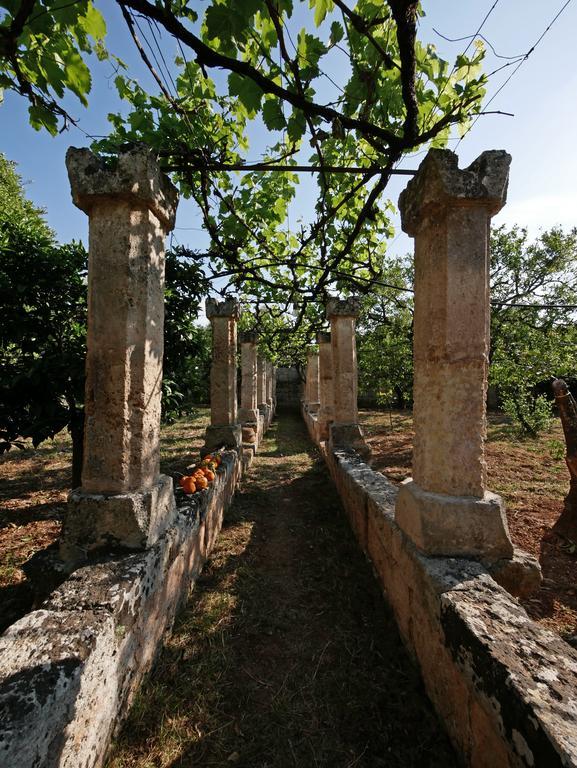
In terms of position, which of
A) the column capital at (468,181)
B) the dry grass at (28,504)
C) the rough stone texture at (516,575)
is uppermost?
the column capital at (468,181)

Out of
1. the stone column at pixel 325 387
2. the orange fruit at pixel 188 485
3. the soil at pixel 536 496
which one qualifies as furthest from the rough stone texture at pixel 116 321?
the stone column at pixel 325 387

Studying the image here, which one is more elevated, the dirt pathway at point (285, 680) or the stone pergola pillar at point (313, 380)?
the stone pergola pillar at point (313, 380)

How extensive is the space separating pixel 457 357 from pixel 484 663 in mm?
1425

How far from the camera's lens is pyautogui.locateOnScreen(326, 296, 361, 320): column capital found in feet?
18.9

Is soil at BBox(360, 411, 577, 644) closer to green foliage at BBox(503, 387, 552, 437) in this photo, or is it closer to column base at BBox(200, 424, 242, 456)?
green foliage at BBox(503, 387, 552, 437)

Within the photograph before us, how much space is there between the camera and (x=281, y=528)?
4336 millimetres

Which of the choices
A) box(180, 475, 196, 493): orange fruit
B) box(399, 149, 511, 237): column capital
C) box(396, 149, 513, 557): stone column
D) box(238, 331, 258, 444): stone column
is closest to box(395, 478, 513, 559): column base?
box(396, 149, 513, 557): stone column

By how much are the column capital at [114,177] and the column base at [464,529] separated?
2466mm

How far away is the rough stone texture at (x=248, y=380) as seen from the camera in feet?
30.8

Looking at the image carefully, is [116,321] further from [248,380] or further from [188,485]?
[248,380]

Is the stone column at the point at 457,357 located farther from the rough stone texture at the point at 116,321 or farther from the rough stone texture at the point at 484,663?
the rough stone texture at the point at 116,321

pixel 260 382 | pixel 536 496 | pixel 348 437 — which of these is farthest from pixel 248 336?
pixel 536 496

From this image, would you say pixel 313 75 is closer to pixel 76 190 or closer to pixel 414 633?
pixel 76 190

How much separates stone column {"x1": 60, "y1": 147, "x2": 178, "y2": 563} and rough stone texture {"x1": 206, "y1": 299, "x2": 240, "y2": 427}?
3752 millimetres
